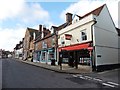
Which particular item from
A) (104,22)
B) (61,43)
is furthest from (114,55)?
(61,43)

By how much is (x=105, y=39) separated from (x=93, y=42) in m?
3.14

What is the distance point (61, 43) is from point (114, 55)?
8.84 m

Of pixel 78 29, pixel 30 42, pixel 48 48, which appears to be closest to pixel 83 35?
pixel 78 29

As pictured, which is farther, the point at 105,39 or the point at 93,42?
the point at 105,39

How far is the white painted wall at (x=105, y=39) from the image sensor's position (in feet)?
60.8

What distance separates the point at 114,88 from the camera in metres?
9.23

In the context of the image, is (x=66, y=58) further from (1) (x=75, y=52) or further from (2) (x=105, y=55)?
(2) (x=105, y=55)

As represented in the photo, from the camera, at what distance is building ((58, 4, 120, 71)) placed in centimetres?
1816

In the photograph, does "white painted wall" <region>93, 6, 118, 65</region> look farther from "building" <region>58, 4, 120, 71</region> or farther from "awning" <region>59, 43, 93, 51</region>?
"awning" <region>59, 43, 93, 51</region>

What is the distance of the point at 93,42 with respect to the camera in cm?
1795

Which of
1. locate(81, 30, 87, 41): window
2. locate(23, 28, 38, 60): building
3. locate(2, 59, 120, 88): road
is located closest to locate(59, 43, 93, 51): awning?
locate(81, 30, 87, 41): window

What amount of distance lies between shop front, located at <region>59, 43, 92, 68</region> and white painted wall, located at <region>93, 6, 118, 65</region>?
1.17 meters

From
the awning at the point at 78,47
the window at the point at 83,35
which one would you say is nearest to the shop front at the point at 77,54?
the awning at the point at 78,47

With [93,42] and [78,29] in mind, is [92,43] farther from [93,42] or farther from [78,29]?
[78,29]
